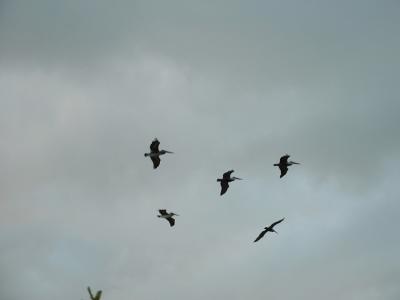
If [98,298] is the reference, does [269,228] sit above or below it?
above

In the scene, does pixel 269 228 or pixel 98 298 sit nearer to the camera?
pixel 98 298

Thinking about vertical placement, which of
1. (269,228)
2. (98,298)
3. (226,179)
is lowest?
(98,298)

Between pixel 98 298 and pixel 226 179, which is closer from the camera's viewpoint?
pixel 98 298

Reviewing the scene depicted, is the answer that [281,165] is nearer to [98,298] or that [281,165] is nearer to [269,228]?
[269,228]

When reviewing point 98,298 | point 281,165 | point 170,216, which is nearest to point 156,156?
point 170,216

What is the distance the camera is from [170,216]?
6975 cm

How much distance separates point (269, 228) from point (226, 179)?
6.29m

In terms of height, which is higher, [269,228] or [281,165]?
[281,165]

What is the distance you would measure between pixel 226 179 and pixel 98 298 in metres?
45.6

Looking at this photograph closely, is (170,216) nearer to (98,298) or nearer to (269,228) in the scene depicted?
(269,228)

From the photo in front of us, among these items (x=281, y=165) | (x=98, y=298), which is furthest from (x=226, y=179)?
(x=98, y=298)

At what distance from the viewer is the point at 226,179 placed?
6856 centimetres

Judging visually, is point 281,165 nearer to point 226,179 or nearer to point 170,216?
point 226,179

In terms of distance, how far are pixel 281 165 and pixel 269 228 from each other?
6.09 m
